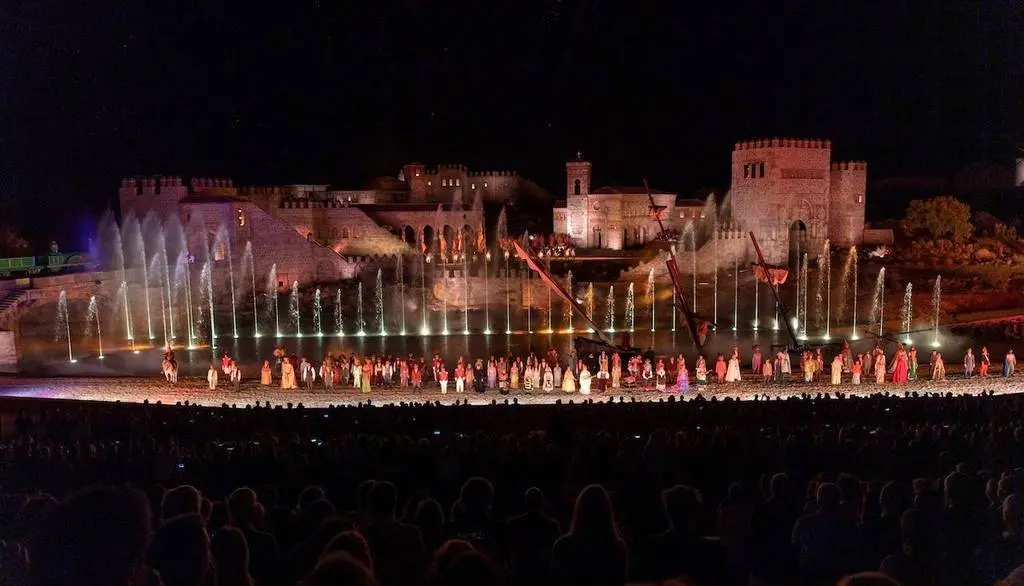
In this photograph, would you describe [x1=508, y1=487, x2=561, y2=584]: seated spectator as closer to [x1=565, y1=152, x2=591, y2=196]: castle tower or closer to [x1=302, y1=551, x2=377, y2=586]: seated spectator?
[x1=302, y1=551, x2=377, y2=586]: seated spectator

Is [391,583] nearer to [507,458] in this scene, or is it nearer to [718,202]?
[507,458]

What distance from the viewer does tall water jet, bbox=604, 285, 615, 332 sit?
1260 inches

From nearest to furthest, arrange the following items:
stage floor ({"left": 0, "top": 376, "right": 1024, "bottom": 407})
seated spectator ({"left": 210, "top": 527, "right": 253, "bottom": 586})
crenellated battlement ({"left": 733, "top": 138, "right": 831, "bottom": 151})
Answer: seated spectator ({"left": 210, "top": 527, "right": 253, "bottom": 586}) < stage floor ({"left": 0, "top": 376, "right": 1024, "bottom": 407}) < crenellated battlement ({"left": 733, "top": 138, "right": 831, "bottom": 151})

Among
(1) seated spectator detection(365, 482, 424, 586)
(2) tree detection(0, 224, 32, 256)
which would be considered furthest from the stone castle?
(2) tree detection(0, 224, 32, 256)

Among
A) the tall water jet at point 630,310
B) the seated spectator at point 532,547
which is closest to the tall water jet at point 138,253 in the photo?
the tall water jet at point 630,310

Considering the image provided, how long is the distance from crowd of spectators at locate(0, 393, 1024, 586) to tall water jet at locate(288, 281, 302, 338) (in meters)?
21.5

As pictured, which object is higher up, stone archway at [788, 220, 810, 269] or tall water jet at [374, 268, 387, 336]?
stone archway at [788, 220, 810, 269]

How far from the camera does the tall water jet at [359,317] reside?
31564 mm

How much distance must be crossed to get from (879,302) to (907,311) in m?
1.33

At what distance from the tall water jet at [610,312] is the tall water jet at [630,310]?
0.65 m

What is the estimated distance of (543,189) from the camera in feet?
204

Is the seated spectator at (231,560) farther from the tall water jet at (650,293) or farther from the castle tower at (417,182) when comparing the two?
the castle tower at (417,182)

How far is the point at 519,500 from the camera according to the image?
17.9 ft

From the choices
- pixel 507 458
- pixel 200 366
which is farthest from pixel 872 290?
pixel 507 458
